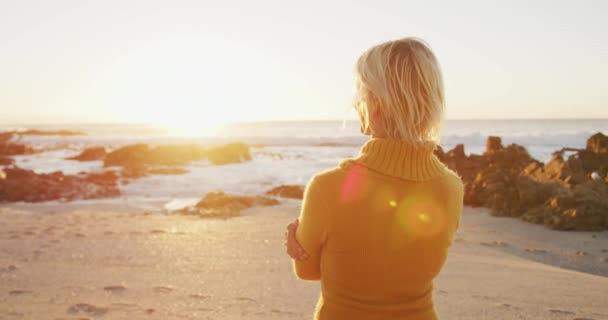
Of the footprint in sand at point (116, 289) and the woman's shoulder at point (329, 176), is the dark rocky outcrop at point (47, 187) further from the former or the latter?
the woman's shoulder at point (329, 176)

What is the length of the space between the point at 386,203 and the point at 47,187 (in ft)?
37.0

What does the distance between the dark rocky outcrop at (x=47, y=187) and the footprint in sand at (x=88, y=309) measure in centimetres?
768

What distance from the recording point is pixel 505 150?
1020cm

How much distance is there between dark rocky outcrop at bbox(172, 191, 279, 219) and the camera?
817cm

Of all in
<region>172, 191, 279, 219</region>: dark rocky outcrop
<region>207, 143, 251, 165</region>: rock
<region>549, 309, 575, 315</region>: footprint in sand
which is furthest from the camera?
<region>207, 143, 251, 165</region>: rock

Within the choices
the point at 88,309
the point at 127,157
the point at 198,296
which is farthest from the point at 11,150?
the point at 198,296

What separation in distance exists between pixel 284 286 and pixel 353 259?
283 centimetres

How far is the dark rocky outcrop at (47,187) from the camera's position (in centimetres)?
1047

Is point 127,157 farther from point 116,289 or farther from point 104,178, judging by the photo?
point 116,289

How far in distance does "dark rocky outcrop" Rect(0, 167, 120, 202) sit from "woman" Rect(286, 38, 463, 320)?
10395 millimetres

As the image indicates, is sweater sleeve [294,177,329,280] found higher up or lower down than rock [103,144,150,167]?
higher up

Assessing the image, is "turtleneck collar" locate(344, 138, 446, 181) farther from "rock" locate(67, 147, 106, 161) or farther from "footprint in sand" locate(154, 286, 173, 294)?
"rock" locate(67, 147, 106, 161)

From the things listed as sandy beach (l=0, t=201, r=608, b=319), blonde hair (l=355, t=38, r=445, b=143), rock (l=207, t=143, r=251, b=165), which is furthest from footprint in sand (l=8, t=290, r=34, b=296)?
rock (l=207, t=143, r=251, b=165)

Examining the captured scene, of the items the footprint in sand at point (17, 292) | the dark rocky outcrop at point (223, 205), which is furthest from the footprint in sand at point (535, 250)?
the footprint in sand at point (17, 292)
